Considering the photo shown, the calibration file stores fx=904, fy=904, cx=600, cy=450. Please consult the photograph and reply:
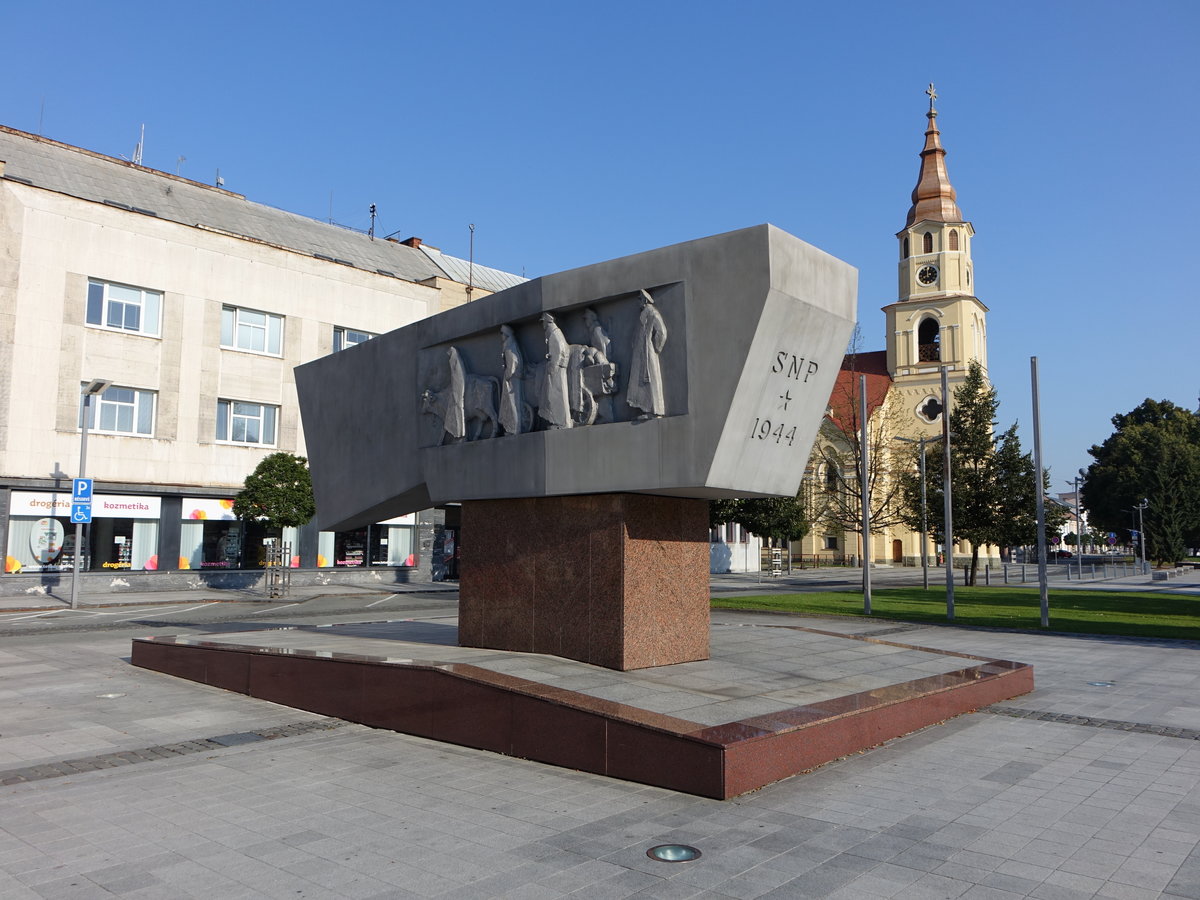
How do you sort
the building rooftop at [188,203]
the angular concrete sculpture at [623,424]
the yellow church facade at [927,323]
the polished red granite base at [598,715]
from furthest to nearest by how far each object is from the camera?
the yellow church facade at [927,323] < the building rooftop at [188,203] < the angular concrete sculpture at [623,424] < the polished red granite base at [598,715]

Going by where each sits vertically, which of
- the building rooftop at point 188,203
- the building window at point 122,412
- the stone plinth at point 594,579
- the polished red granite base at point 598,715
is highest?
the building rooftop at point 188,203

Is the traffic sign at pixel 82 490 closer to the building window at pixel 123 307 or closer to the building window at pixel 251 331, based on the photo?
the building window at pixel 123 307

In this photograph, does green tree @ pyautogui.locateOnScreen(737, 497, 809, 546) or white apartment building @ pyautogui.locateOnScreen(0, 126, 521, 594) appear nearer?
white apartment building @ pyautogui.locateOnScreen(0, 126, 521, 594)

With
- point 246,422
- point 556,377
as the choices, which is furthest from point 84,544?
point 556,377

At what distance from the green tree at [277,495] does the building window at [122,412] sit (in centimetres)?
452

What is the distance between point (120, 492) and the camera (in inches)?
1297

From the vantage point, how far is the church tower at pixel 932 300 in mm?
70875

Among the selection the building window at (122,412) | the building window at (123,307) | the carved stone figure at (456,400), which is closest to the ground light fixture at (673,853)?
the carved stone figure at (456,400)

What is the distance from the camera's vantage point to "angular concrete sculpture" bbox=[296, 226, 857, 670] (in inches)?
409

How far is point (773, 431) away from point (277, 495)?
25839 mm

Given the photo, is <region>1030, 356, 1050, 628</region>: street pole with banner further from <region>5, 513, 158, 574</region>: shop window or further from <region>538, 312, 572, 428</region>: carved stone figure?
<region>5, 513, 158, 574</region>: shop window

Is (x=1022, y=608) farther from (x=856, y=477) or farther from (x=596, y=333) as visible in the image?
(x=596, y=333)

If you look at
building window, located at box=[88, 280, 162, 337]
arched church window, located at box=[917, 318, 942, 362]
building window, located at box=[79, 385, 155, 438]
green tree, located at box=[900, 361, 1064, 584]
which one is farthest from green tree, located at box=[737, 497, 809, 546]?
arched church window, located at box=[917, 318, 942, 362]

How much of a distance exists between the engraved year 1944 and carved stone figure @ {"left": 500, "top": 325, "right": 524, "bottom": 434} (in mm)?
3350
